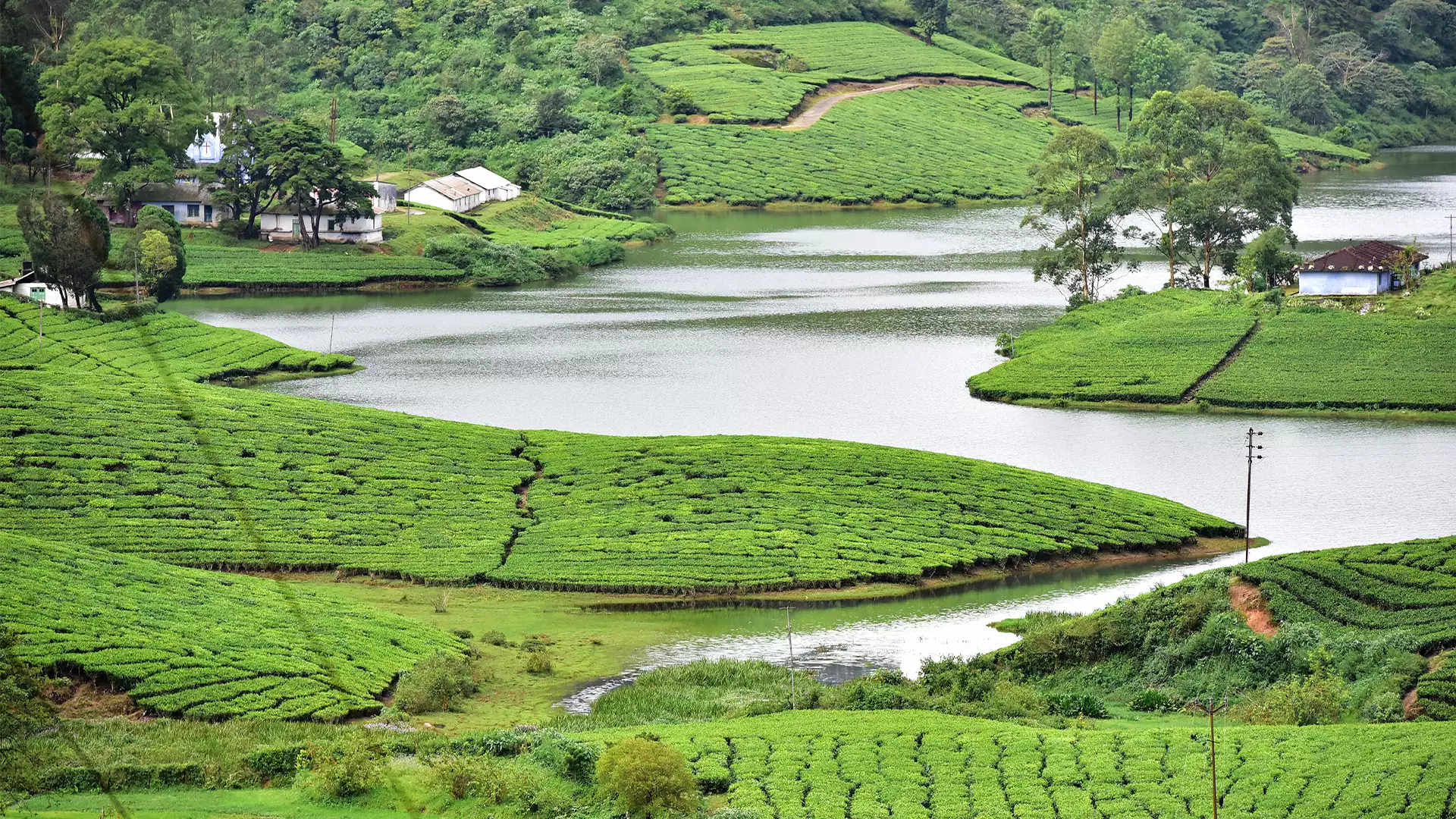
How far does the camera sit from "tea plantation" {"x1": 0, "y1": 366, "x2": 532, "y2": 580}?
2247 inches

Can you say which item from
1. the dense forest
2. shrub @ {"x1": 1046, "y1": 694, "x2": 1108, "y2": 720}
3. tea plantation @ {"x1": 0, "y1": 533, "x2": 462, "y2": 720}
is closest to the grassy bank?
shrub @ {"x1": 1046, "y1": 694, "x2": 1108, "y2": 720}

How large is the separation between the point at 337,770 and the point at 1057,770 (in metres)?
15.0

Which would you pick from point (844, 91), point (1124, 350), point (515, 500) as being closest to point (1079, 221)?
point (1124, 350)

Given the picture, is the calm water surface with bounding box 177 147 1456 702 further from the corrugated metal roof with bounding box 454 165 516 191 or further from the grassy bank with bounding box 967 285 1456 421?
the corrugated metal roof with bounding box 454 165 516 191

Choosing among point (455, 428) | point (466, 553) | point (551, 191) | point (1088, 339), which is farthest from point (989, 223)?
point (466, 553)

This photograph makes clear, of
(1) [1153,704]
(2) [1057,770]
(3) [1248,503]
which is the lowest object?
(1) [1153,704]

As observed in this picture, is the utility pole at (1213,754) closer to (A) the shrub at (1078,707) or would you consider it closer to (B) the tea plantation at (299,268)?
(A) the shrub at (1078,707)

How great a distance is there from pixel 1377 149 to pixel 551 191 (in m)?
104

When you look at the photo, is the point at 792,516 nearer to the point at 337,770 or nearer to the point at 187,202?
the point at 337,770

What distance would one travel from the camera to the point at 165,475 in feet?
206

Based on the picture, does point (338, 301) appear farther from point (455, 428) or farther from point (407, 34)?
point (407, 34)

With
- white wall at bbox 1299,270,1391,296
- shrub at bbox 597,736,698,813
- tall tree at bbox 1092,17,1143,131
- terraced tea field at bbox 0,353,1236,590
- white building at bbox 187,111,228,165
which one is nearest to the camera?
shrub at bbox 597,736,698,813

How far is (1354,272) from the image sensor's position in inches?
3802

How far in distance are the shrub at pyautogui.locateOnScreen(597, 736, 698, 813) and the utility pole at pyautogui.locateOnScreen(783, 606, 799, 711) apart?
850cm
